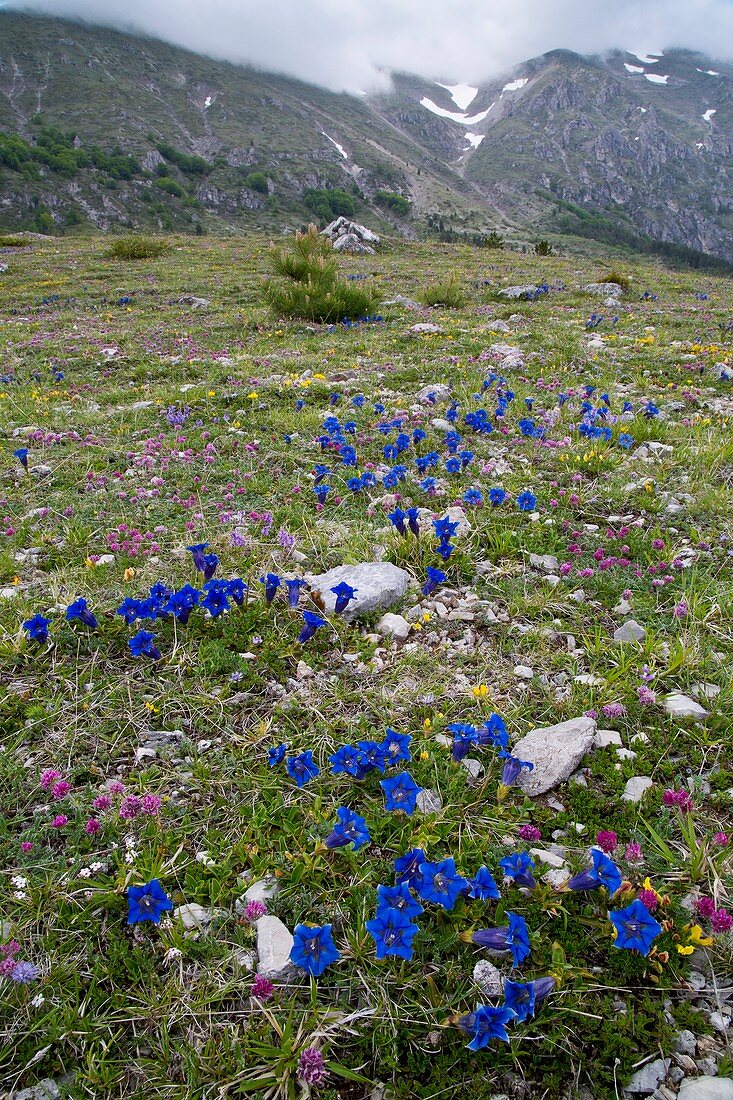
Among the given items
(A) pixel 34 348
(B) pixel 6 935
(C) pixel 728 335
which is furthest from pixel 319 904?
(C) pixel 728 335

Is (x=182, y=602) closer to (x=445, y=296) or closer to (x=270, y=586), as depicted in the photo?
(x=270, y=586)

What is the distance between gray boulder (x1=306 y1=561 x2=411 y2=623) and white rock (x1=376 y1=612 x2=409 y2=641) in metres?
0.12

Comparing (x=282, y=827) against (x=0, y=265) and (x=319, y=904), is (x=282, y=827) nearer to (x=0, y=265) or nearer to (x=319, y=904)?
(x=319, y=904)

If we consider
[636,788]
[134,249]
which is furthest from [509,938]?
[134,249]

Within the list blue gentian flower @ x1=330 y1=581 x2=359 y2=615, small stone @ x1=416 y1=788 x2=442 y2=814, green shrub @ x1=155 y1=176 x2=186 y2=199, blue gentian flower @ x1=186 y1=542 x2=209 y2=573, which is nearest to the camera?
small stone @ x1=416 y1=788 x2=442 y2=814

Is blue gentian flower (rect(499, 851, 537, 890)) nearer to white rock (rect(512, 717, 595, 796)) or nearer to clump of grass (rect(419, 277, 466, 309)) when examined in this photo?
white rock (rect(512, 717, 595, 796))

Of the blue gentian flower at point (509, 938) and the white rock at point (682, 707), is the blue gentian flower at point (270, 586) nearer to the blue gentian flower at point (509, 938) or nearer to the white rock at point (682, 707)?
the blue gentian flower at point (509, 938)

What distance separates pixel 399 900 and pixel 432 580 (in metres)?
1.99

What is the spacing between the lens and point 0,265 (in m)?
20.1

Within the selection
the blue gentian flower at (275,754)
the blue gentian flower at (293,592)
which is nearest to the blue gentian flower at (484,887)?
the blue gentian flower at (275,754)

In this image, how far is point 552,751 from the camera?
259 cm

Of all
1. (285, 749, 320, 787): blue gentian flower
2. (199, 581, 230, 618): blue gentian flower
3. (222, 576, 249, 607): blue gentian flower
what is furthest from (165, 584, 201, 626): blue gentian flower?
(285, 749, 320, 787): blue gentian flower

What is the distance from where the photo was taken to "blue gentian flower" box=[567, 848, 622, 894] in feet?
6.41

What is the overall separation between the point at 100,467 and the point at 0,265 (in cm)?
2040
